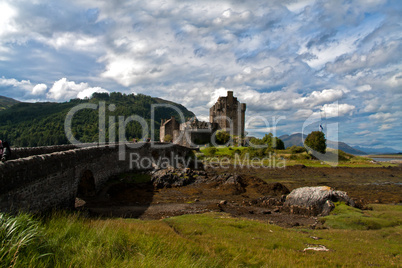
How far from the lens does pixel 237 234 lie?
36.9 feet

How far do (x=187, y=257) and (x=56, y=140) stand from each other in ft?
341

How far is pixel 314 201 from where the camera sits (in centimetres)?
1864

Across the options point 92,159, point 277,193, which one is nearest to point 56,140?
point 92,159

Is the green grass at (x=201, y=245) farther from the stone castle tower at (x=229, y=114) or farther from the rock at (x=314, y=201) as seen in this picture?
the stone castle tower at (x=229, y=114)

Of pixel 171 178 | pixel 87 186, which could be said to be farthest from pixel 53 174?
pixel 171 178

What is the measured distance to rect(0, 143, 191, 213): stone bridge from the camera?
9.05 m

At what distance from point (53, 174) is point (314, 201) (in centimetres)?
1680

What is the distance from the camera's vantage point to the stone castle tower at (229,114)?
76688mm

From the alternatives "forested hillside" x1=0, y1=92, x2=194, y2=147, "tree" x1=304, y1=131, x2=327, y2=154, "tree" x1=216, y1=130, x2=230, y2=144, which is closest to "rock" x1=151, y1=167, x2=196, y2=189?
"tree" x1=216, y1=130, x2=230, y2=144

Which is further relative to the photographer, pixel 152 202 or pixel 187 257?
pixel 152 202

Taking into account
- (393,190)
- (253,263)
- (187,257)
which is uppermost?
(187,257)

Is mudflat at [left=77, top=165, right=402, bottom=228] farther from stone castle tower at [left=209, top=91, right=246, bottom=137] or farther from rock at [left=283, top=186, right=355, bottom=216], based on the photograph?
stone castle tower at [left=209, top=91, right=246, bottom=137]

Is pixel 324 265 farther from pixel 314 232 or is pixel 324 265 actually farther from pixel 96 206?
pixel 96 206

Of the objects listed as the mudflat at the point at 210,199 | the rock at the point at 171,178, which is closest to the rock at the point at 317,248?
the mudflat at the point at 210,199
